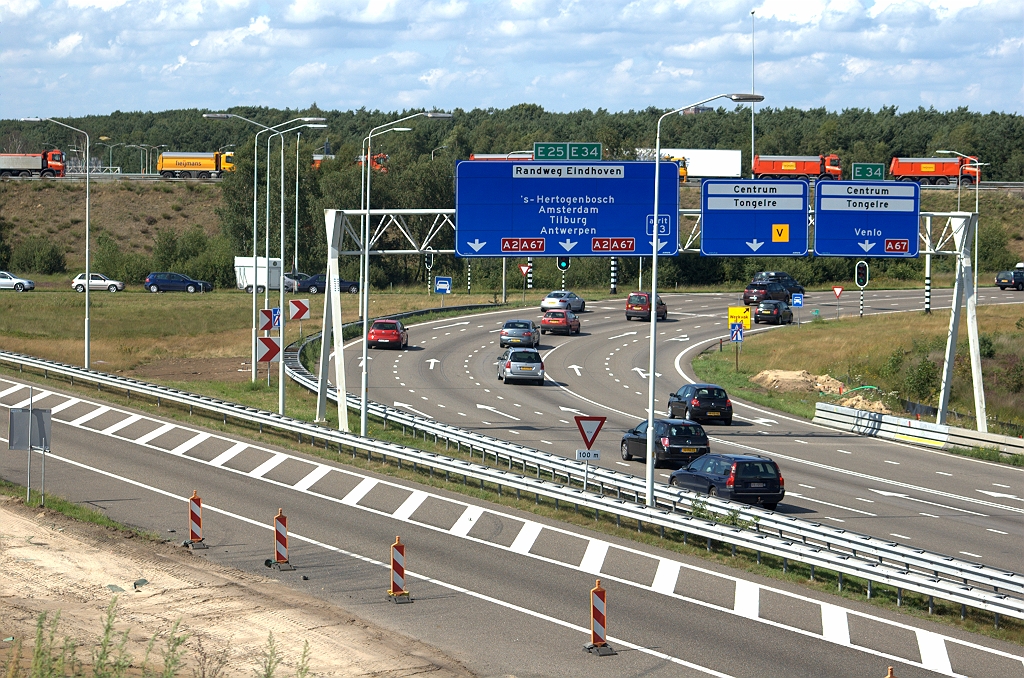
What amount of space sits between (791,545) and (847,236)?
17.2 m

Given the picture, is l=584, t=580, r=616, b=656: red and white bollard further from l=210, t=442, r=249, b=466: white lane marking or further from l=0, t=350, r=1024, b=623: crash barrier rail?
l=210, t=442, r=249, b=466: white lane marking

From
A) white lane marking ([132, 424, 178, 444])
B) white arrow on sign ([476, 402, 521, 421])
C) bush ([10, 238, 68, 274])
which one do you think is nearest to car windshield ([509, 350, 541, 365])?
white arrow on sign ([476, 402, 521, 421])

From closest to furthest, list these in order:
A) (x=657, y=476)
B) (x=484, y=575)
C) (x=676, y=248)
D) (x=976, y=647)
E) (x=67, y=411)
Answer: (x=976, y=647) → (x=484, y=575) → (x=657, y=476) → (x=676, y=248) → (x=67, y=411)

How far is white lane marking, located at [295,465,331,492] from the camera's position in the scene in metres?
26.9

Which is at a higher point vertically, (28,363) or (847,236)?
(847,236)

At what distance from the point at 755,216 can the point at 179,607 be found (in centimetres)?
2262

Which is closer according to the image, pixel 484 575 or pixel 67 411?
pixel 484 575

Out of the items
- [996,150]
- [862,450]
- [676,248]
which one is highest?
[996,150]

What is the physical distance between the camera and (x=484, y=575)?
1981cm

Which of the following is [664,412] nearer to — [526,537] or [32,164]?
[526,537]

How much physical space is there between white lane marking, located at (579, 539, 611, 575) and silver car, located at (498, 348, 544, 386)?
86.5ft

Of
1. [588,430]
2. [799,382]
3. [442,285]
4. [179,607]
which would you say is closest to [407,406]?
[799,382]

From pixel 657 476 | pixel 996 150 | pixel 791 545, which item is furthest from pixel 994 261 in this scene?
pixel 791 545

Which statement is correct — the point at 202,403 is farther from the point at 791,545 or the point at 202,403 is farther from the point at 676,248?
the point at 791,545
